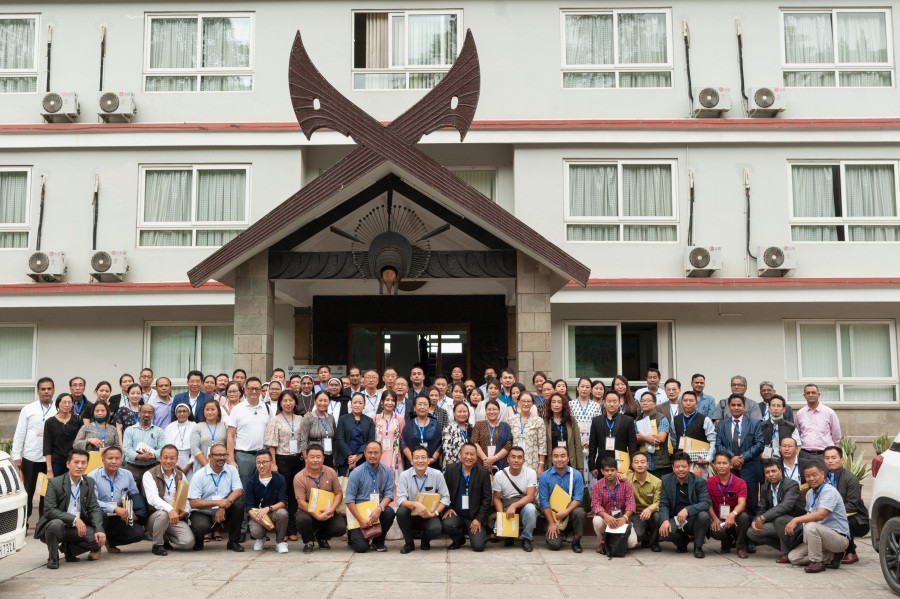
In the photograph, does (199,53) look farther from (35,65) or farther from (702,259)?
(702,259)

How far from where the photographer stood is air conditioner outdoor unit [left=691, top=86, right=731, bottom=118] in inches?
653

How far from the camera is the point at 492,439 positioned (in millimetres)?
10469

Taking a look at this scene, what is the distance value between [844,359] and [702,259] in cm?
358

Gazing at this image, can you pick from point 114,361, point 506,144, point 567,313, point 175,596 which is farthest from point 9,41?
point 175,596

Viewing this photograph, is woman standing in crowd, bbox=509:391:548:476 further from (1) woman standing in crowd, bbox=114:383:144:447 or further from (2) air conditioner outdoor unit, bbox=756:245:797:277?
(2) air conditioner outdoor unit, bbox=756:245:797:277

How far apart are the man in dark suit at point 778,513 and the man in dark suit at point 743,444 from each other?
0.40 metres

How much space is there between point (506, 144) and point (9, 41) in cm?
1020

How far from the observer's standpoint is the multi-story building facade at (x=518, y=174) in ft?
54.0

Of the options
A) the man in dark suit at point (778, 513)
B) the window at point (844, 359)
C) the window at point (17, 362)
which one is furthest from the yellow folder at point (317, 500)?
the window at point (844, 359)

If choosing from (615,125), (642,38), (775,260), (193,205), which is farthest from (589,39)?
(193,205)

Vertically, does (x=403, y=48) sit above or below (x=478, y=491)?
above

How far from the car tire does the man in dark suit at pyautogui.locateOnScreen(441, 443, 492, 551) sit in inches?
152

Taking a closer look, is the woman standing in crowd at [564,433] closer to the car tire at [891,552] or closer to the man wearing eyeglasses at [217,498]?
the car tire at [891,552]

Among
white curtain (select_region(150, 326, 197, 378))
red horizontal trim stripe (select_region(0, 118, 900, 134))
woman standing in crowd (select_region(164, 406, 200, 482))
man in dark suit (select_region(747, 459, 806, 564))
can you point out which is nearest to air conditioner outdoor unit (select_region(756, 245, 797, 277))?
red horizontal trim stripe (select_region(0, 118, 900, 134))
